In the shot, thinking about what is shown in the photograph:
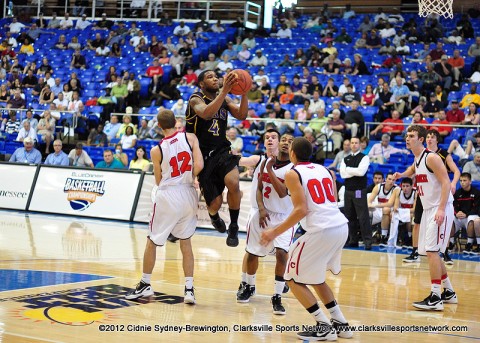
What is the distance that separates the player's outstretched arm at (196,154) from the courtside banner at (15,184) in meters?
10.3

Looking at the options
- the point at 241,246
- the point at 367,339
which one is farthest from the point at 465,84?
the point at 367,339

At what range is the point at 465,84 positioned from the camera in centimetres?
1853

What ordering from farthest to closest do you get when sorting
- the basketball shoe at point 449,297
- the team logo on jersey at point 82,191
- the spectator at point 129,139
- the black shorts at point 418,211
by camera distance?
the spectator at point 129,139
the team logo on jersey at point 82,191
the black shorts at point 418,211
the basketball shoe at point 449,297

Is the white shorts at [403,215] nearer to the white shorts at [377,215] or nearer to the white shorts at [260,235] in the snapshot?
the white shorts at [377,215]

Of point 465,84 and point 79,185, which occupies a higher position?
point 465,84

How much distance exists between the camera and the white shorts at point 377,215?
14.3m

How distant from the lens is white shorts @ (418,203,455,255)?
797cm

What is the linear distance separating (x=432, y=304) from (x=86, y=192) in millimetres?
9986

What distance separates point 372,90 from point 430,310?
38.1 feet

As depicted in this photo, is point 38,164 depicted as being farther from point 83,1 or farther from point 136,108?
point 83,1

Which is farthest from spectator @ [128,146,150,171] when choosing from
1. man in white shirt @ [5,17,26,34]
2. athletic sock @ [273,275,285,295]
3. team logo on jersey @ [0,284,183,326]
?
man in white shirt @ [5,17,26,34]

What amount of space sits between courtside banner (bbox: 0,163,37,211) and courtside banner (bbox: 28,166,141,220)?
9.8 inches

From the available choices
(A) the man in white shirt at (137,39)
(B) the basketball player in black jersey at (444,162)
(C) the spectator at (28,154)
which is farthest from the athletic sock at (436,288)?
(A) the man in white shirt at (137,39)

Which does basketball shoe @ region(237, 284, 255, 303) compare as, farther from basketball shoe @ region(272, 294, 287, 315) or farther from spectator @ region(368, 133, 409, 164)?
spectator @ region(368, 133, 409, 164)
